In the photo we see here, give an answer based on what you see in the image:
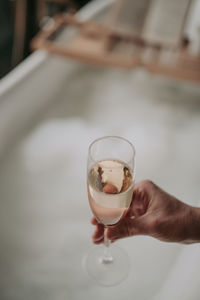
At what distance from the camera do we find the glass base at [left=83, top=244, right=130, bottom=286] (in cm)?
86

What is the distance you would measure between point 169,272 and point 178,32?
2.73ft

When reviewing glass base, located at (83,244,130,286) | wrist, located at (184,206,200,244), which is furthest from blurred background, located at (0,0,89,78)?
wrist, located at (184,206,200,244)

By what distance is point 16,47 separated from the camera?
238cm

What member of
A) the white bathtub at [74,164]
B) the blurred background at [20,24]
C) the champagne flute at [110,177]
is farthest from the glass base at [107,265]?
the blurred background at [20,24]

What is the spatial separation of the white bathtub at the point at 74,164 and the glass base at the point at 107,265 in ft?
0.05

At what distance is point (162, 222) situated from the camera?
0.76 m

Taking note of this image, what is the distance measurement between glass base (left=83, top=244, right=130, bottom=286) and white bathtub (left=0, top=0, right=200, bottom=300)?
0.02 meters

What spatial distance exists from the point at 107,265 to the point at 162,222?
231 mm

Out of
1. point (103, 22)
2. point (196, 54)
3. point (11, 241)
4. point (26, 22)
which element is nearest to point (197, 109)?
point (196, 54)

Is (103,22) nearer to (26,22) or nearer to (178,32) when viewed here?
(178,32)

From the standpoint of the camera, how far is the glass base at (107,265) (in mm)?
856

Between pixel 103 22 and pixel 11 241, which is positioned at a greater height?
pixel 103 22

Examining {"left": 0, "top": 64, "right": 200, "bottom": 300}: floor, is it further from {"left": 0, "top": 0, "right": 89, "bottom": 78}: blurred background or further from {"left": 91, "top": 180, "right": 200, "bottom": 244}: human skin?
{"left": 0, "top": 0, "right": 89, "bottom": 78}: blurred background

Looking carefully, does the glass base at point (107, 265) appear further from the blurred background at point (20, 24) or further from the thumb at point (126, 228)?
the blurred background at point (20, 24)
